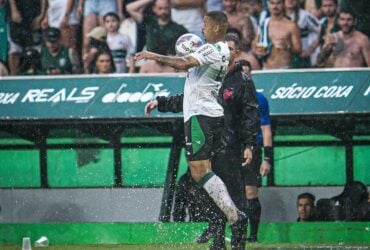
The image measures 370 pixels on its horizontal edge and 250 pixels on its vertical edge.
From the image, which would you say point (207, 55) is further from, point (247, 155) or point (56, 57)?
point (56, 57)

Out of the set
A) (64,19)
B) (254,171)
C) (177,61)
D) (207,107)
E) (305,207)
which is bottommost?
(305,207)

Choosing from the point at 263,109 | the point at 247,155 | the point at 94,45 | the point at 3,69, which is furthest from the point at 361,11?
the point at 3,69

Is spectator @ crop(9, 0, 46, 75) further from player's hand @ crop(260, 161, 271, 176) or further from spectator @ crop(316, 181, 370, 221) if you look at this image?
spectator @ crop(316, 181, 370, 221)

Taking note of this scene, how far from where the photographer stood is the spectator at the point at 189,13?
44.5 feet

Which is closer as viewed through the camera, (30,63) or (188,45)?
(188,45)

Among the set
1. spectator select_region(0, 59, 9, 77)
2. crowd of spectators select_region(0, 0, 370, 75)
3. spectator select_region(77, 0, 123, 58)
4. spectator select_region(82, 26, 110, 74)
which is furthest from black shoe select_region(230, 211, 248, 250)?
spectator select_region(0, 59, 9, 77)

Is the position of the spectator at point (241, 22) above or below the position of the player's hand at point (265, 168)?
above

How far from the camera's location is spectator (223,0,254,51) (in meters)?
13.4

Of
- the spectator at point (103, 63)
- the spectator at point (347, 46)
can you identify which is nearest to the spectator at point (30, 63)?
the spectator at point (103, 63)

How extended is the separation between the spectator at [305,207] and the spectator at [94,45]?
2.89 meters

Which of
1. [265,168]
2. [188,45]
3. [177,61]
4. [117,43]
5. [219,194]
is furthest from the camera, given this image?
[117,43]

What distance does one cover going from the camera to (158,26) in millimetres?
13703

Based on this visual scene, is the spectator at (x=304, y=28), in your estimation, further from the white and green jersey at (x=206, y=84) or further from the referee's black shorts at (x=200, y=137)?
the referee's black shorts at (x=200, y=137)

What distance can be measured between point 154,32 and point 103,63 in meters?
0.70
